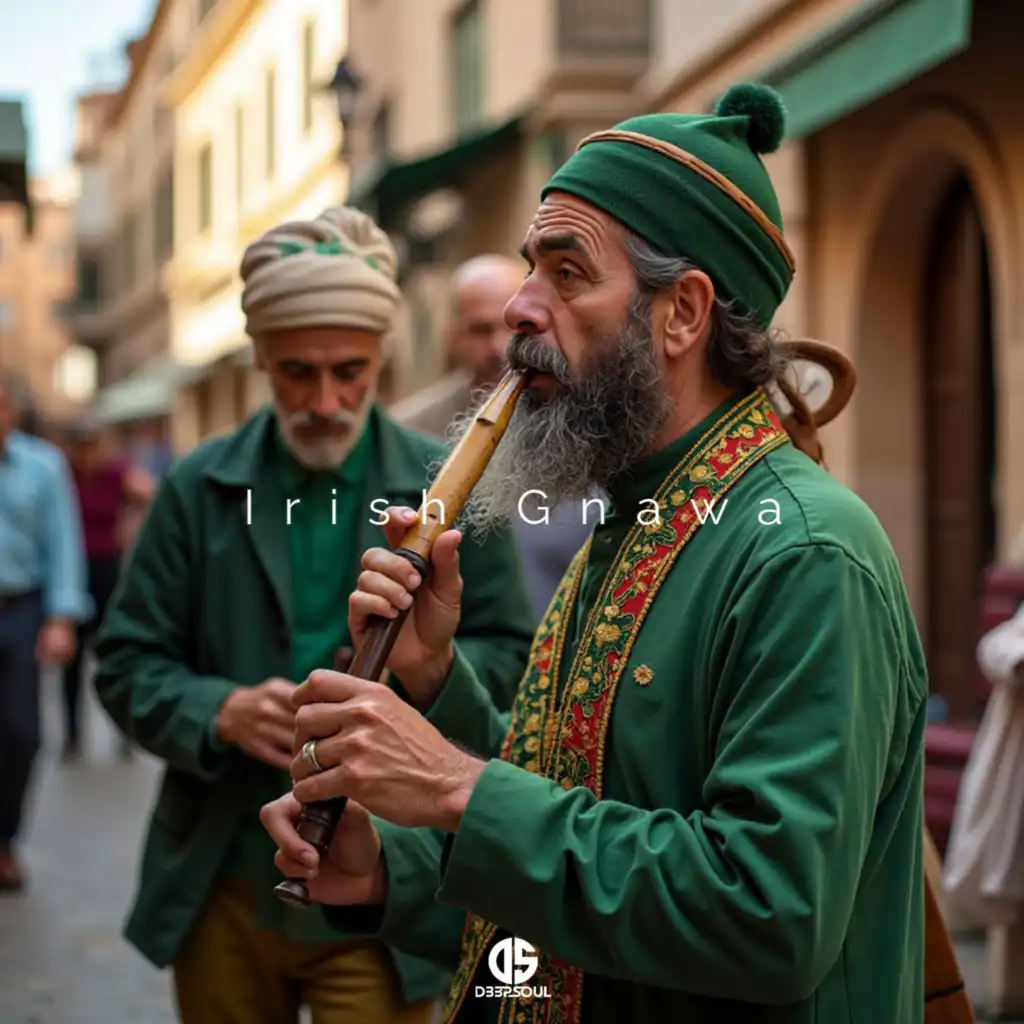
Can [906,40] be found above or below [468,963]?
above

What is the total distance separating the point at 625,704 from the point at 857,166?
8.88 m

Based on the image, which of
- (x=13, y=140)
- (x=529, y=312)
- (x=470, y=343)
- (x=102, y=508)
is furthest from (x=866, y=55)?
(x=529, y=312)

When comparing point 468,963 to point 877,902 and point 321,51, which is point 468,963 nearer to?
point 877,902

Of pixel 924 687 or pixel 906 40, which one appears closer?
pixel 924 687

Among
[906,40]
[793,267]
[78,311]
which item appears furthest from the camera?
[78,311]

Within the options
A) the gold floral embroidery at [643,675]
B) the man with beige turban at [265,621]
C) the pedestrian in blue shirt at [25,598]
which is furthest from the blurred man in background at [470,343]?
the pedestrian in blue shirt at [25,598]

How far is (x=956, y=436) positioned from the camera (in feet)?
34.3

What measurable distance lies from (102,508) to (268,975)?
9153 millimetres

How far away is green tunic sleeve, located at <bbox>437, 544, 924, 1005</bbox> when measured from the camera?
1.83 metres

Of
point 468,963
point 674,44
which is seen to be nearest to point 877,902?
point 468,963

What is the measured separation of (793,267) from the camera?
7.62 ft

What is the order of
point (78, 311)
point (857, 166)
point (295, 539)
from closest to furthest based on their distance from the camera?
point (295, 539) → point (857, 166) → point (78, 311)

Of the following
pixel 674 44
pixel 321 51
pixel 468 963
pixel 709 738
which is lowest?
pixel 468 963

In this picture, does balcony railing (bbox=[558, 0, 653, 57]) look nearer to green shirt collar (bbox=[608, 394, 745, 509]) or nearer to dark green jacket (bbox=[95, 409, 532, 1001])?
dark green jacket (bbox=[95, 409, 532, 1001])
